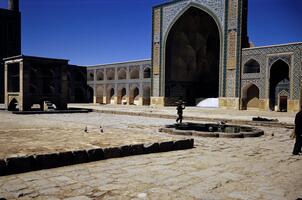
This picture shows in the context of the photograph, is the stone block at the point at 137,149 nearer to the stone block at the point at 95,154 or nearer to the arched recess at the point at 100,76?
the stone block at the point at 95,154

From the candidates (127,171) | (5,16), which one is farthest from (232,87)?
(5,16)

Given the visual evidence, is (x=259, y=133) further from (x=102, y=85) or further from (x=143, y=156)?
(x=102, y=85)

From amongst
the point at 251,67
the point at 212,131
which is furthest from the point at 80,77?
the point at 212,131

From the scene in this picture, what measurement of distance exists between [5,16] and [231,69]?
1078 inches

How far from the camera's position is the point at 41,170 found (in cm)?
402

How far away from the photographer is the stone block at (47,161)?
4.05m

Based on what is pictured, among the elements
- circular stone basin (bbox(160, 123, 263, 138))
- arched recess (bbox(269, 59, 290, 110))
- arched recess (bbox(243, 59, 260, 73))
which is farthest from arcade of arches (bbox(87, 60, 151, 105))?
circular stone basin (bbox(160, 123, 263, 138))

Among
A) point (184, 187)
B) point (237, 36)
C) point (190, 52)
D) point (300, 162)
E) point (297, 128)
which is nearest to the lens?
point (184, 187)

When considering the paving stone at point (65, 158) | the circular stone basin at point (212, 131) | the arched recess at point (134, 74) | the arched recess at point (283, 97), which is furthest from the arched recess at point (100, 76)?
the paving stone at point (65, 158)

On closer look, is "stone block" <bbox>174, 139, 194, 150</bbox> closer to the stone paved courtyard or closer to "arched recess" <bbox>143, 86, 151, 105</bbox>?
the stone paved courtyard

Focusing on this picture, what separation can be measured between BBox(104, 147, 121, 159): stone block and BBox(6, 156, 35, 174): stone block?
3.97ft

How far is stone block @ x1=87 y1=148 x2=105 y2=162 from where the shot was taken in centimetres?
461

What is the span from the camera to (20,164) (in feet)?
12.7

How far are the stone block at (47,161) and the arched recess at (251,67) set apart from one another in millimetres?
21634
